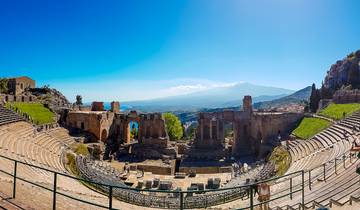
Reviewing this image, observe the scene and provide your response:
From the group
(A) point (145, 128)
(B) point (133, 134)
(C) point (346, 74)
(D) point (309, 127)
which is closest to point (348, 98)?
(D) point (309, 127)

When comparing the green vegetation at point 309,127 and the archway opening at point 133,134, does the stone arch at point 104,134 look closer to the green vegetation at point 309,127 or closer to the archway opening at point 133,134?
the archway opening at point 133,134

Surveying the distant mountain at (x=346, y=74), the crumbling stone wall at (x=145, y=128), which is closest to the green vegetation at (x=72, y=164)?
the crumbling stone wall at (x=145, y=128)

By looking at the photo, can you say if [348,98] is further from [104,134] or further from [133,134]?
[133,134]

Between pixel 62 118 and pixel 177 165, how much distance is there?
64.5 feet

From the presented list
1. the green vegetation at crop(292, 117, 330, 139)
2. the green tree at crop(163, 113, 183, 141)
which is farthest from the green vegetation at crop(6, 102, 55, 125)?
the green vegetation at crop(292, 117, 330, 139)

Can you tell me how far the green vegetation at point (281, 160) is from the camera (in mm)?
25153

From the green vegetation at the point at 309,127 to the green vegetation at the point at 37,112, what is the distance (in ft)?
111

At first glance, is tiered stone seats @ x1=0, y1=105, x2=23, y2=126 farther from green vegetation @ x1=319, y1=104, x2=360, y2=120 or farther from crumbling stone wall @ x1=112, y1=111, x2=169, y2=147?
green vegetation @ x1=319, y1=104, x2=360, y2=120

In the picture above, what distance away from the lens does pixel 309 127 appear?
38.3m

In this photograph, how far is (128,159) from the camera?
42.0 m

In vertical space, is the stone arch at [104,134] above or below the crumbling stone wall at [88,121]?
below

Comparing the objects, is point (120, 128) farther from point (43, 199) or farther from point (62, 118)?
point (43, 199)

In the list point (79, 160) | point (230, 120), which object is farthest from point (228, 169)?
point (79, 160)

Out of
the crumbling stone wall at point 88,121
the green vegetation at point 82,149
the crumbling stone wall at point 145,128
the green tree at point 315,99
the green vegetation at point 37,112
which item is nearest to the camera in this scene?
the green vegetation at point 82,149
